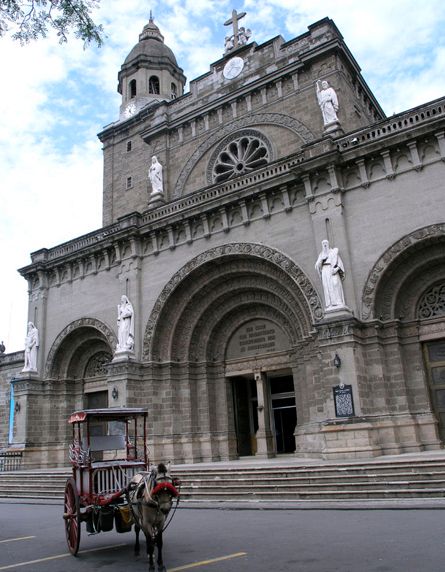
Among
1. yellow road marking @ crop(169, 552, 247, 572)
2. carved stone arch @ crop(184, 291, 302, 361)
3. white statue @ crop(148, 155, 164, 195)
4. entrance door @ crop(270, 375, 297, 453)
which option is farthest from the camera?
white statue @ crop(148, 155, 164, 195)

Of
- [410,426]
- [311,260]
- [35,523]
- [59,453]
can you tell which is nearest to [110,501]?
[35,523]

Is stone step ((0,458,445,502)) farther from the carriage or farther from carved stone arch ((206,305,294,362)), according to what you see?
carved stone arch ((206,305,294,362))

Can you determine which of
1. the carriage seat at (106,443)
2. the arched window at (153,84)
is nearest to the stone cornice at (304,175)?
the carriage seat at (106,443)

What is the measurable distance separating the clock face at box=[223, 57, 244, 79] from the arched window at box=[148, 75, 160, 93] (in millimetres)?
8308

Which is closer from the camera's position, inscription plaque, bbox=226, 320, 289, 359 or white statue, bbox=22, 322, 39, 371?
inscription plaque, bbox=226, 320, 289, 359

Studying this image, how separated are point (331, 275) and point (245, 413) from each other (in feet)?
26.8

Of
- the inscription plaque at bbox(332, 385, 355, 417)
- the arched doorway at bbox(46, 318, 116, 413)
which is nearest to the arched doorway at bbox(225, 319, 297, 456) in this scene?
the inscription plaque at bbox(332, 385, 355, 417)

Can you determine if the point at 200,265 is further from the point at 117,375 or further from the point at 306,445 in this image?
the point at 306,445

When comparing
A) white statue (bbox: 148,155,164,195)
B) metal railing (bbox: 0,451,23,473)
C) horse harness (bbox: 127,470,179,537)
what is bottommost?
horse harness (bbox: 127,470,179,537)

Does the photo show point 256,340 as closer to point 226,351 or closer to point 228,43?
point 226,351

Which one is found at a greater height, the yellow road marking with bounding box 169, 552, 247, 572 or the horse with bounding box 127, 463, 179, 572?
the horse with bounding box 127, 463, 179, 572

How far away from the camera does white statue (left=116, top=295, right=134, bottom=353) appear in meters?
23.2

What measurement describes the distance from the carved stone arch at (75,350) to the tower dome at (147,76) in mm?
14887

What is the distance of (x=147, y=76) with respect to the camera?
3512 centimetres
